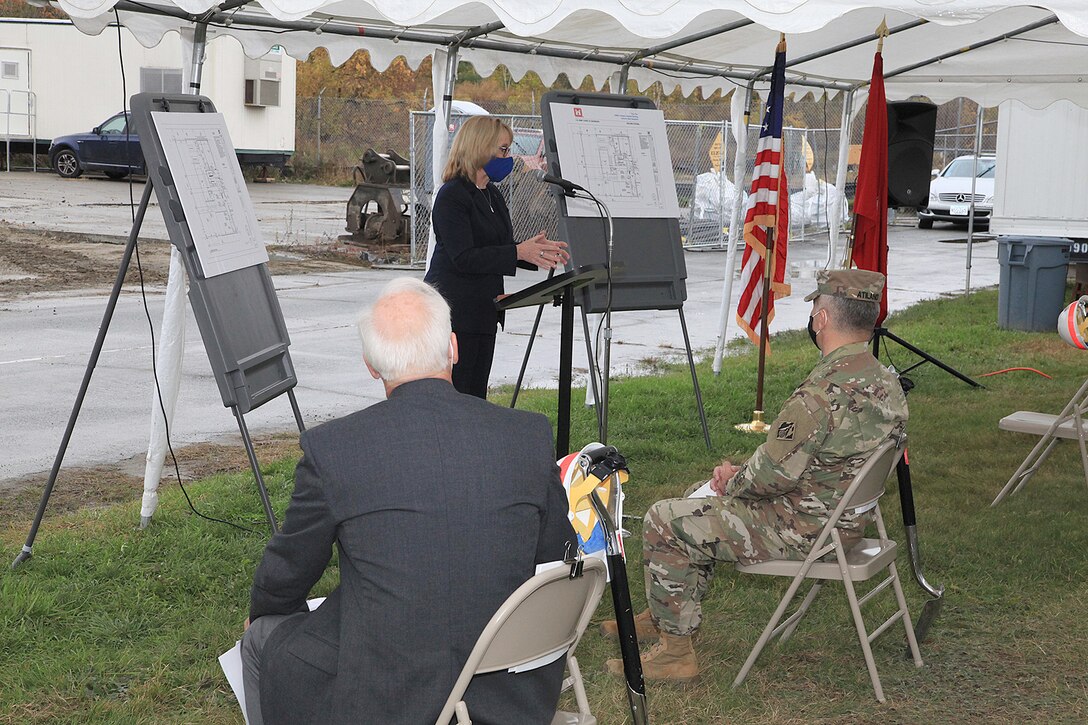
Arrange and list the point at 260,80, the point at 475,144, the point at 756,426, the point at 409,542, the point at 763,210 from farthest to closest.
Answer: the point at 260,80 → the point at 756,426 → the point at 763,210 → the point at 475,144 → the point at 409,542

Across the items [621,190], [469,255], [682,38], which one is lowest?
[469,255]

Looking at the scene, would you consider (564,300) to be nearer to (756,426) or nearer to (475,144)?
(475,144)

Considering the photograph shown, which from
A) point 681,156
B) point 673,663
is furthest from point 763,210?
point 681,156

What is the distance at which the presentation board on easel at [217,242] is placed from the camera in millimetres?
4285

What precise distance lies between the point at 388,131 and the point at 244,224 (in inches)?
1092

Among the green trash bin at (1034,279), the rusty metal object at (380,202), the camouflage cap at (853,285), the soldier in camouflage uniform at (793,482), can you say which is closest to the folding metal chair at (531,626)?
the soldier in camouflage uniform at (793,482)

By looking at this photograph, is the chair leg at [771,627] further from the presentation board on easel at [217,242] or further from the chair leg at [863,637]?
the presentation board on easel at [217,242]

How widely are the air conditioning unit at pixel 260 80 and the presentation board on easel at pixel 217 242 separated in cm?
2500

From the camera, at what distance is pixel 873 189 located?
6859 millimetres

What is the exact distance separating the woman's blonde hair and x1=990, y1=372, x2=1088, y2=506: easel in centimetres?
300

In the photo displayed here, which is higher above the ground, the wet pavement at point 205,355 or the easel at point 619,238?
the easel at point 619,238

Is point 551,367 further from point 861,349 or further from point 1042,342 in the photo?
point 861,349

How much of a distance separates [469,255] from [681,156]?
17.9 metres

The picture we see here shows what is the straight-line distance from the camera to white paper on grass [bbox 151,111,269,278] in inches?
171
